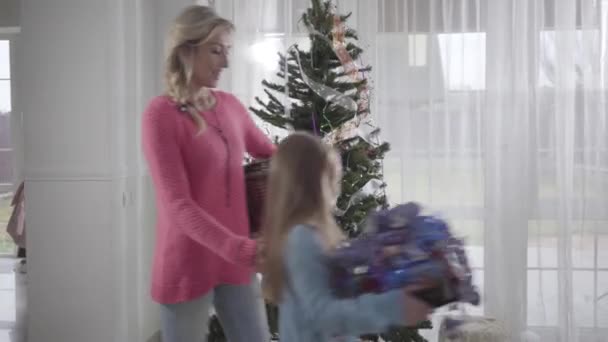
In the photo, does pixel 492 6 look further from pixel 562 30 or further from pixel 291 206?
pixel 291 206

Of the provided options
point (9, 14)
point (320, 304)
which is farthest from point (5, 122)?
point (320, 304)

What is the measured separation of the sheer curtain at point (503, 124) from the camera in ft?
12.2

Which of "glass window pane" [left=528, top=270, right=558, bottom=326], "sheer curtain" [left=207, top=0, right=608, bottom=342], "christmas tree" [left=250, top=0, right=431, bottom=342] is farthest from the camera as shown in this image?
"glass window pane" [left=528, top=270, right=558, bottom=326]

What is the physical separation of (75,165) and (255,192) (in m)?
1.82

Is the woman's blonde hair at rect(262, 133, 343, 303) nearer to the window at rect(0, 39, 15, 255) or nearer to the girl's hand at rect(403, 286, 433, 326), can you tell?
the girl's hand at rect(403, 286, 433, 326)

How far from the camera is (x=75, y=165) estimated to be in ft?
11.3

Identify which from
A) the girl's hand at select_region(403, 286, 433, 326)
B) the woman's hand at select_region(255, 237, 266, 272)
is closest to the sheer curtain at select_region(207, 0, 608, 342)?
the woman's hand at select_region(255, 237, 266, 272)

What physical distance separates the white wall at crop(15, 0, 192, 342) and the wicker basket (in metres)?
1.69

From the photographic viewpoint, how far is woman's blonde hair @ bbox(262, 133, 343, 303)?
4.65 ft

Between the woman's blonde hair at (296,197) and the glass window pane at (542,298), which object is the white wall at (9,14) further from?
the woman's blonde hair at (296,197)

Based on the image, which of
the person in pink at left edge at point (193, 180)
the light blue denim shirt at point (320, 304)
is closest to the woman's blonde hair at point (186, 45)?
the person in pink at left edge at point (193, 180)

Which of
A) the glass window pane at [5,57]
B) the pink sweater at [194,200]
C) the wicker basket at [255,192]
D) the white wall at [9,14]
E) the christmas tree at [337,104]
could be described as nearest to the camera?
the pink sweater at [194,200]

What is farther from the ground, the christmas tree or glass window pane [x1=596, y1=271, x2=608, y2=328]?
the christmas tree

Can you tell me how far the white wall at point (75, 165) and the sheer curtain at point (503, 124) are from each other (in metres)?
0.74
